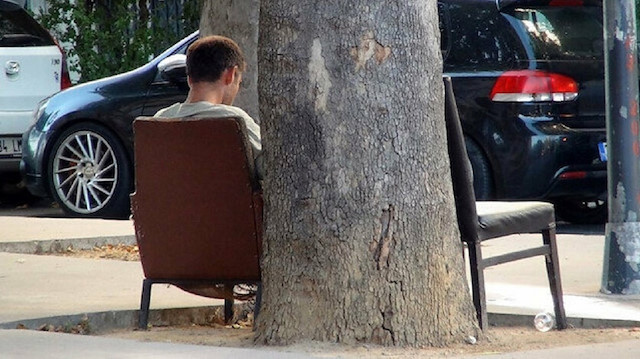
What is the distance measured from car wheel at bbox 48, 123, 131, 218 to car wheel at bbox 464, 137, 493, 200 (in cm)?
275

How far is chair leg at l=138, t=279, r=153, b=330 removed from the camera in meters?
6.45

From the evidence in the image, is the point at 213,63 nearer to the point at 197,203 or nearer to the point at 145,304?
the point at 197,203

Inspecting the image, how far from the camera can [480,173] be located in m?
10.4

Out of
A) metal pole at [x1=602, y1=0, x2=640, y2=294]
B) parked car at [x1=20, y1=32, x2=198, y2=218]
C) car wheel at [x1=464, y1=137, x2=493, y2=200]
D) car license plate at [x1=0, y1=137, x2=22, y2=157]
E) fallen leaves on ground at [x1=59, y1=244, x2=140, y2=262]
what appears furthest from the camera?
car license plate at [x1=0, y1=137, x2=22, y2=157]

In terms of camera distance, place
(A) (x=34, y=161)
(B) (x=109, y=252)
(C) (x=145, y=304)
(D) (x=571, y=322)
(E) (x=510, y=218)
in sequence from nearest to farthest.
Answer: (E) (x=510, y=218) < (C) (x=145, y=304) < (D) (x=571, y=322) < (B) (x=109, y=252) < (A) (x=34, y=161)

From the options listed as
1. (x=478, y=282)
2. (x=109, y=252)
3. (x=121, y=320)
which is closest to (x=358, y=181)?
(x=478, y=282)

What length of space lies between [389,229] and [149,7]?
11.0 meters

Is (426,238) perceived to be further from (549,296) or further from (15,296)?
(15,296)

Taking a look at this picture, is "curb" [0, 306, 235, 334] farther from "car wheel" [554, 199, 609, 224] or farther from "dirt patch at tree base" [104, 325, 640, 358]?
"car wheel" [554, 199, 609, 224]

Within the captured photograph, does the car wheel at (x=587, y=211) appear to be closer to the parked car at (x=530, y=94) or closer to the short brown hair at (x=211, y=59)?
the parked car at (x=530, y=94)

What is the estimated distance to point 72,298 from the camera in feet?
23.6

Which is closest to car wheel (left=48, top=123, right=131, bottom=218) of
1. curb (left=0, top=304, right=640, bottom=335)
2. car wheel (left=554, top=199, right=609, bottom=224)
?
car wheel (left=554, top=199, right=609, bottom=224)

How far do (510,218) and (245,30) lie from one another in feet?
10.0

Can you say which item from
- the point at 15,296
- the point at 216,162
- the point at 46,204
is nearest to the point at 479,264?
the point at 216,162
